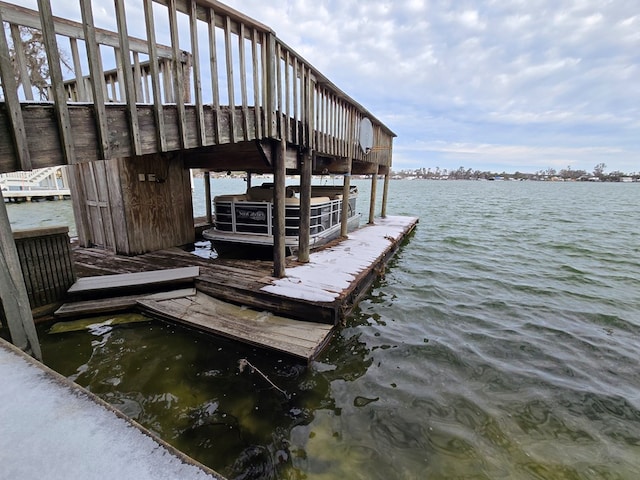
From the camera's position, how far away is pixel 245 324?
458cm

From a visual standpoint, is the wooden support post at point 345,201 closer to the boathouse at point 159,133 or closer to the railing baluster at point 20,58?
the boathouse at point 159,133

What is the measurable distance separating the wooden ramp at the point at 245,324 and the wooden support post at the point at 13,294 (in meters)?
2.05

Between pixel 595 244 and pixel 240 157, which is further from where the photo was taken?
pixel 595 244

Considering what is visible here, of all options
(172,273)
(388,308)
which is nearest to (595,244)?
(388,308)

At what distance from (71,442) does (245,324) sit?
3.55 metres

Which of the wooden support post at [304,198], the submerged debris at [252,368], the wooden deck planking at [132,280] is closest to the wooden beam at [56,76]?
the submerged debris at [252,368]

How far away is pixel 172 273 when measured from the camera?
5.53 m

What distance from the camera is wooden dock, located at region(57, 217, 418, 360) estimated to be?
4448mm

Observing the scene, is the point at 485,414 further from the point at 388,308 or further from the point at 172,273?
the point at 172,273

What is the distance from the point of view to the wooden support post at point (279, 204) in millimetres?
5414

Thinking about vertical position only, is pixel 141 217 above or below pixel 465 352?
above

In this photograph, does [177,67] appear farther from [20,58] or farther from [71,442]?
[71,442]

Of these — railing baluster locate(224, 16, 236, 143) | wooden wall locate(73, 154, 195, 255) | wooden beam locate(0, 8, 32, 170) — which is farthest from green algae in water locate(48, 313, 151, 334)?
railing baluster locate(224, 16, 236, 143)

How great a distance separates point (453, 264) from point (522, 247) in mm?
4385
